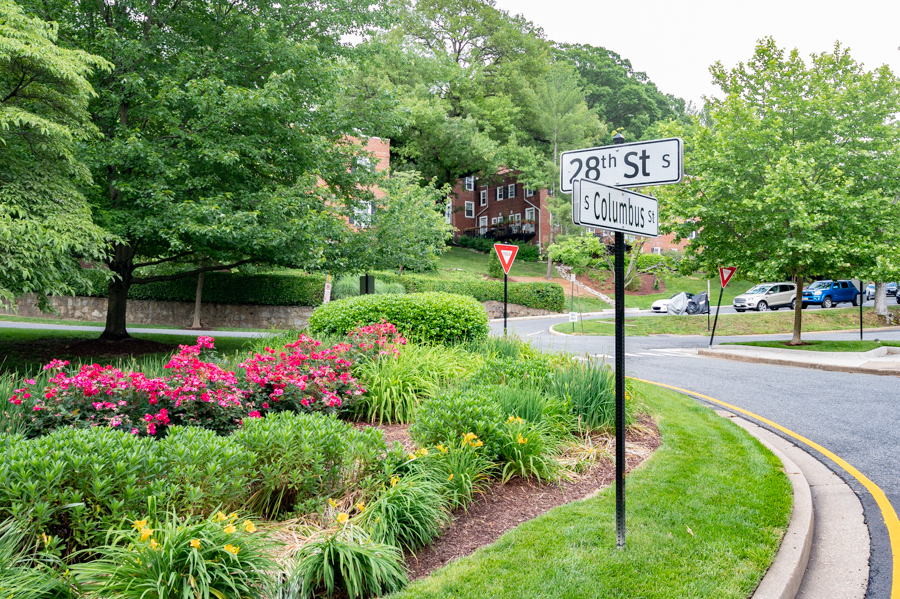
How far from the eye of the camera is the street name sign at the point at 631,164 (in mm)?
3758

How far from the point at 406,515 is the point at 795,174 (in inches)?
637

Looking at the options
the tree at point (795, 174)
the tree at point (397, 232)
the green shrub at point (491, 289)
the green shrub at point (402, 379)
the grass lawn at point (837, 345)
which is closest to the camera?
the green shrub at point (402, 379)

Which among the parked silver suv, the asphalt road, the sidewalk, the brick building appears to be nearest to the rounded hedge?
the asphalt road

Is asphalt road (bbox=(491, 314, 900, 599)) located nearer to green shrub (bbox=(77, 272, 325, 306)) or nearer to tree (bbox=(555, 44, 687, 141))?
green shrub (bbox=(77, 272, 325, 306))

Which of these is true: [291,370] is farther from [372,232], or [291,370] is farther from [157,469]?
[372,232]

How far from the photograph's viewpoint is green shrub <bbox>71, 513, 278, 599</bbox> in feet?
8.63

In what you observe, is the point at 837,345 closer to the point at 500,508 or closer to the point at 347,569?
the point at 500,508

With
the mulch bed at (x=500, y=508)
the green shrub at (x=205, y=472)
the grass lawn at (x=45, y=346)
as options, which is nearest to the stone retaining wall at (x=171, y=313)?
the grass lawn at (x=45, y=346)

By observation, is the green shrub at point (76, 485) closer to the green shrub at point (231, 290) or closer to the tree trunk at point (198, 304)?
the tree trunk at point (198, 304)

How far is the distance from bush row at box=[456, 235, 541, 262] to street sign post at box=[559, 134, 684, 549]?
43395 mm

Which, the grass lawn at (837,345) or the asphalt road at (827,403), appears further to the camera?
the grass lawn at (837,345)

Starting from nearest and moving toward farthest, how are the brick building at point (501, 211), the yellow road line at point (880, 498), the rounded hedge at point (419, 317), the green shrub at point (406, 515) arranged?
1. the green shrub at point (406, 515)
2. the yellow road line at point (880, 498)
3. the rounded hedge at point (419, 317)
4. the brick building at point (501, 211)

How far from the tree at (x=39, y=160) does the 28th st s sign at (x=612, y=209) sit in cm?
661

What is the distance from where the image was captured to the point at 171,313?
23812 mm
